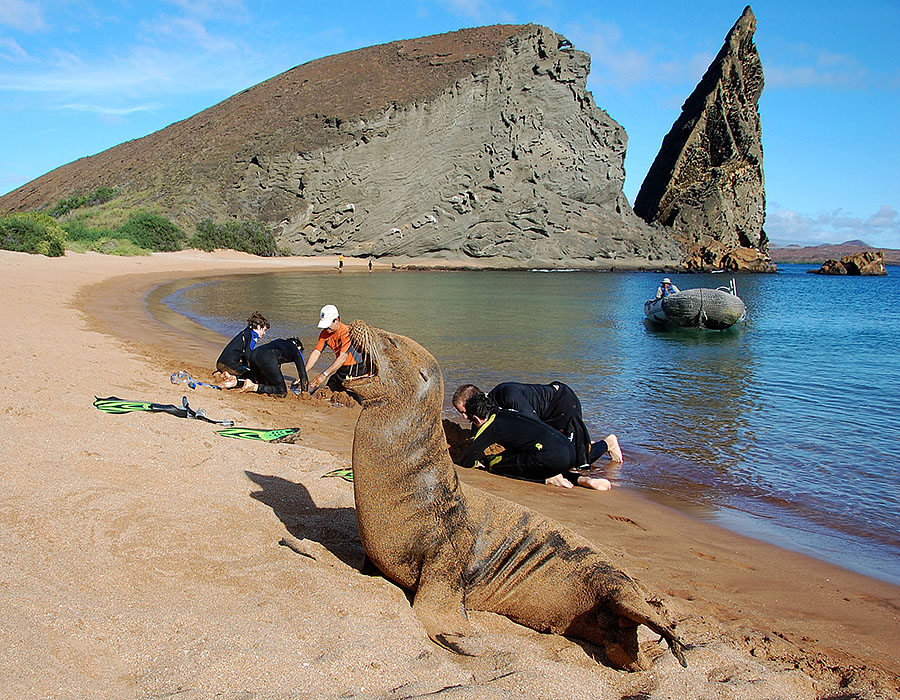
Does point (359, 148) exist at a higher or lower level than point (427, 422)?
higher

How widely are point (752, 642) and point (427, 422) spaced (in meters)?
2.16

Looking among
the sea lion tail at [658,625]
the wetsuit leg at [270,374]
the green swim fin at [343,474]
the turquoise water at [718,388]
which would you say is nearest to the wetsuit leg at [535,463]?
the turquoise water at [718,388]

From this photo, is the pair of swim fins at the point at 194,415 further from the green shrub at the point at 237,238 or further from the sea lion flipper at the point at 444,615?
the green shrub at the point at 237,238

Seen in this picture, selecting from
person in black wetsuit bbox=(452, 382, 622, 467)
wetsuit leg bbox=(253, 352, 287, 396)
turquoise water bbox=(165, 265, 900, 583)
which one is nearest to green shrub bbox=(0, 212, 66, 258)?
turquoise water bbox=(165, 265, 900, 583)

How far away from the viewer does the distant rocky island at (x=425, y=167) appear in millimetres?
60406

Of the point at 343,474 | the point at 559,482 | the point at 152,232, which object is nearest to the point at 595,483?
the point at 559,482

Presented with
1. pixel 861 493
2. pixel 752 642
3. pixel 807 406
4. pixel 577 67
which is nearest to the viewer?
pixel 752 642

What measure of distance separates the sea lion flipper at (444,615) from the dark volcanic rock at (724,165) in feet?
284

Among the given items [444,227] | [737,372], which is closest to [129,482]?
[737,372]

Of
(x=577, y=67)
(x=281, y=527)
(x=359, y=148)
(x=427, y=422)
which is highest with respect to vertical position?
(x=577, y=67)

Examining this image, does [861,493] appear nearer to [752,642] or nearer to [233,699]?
[752,642]

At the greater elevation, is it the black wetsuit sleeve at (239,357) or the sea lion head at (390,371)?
the sea lion head at (390,371)

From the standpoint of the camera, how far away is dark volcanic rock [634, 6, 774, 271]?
8488 cm

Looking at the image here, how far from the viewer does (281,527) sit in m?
4.38
